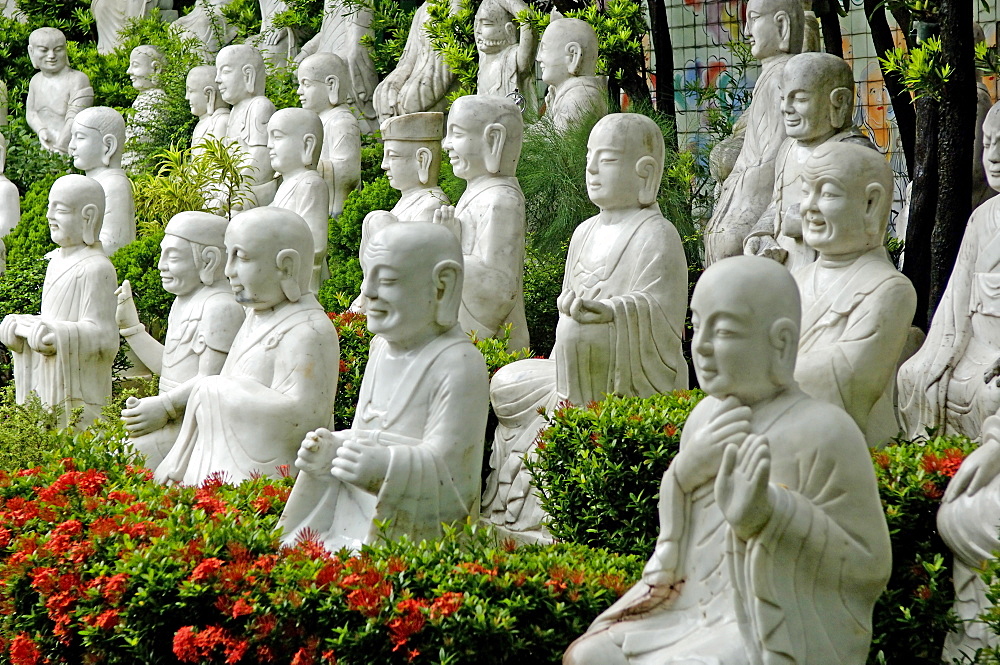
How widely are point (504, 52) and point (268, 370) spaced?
251 inches

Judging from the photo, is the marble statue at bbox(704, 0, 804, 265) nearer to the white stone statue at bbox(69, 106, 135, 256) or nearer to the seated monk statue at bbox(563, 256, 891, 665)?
the seated monk statue at bbox(563, 256, 891, 665)

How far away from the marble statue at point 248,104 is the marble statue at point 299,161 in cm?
202

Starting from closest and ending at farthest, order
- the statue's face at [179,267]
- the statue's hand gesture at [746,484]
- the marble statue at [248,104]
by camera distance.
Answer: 1. the statue's hand gesture at [746,484]
2. the statue's face at [179,267]
3. the marble statue at [248,104]

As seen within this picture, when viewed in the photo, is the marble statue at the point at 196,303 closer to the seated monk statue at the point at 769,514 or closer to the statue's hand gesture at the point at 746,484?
the seated monk statue at the point at 769,514

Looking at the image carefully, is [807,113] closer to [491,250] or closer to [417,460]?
[491,250]

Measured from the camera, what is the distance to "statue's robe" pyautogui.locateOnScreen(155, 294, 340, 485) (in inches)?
216

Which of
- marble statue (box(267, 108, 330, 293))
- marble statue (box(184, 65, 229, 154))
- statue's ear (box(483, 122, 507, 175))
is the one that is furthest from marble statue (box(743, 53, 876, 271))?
marble statue (box(184, 65, 229, 154))

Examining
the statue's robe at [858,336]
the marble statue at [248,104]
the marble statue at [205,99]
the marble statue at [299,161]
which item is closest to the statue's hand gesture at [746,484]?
the statue's robe at [858,336]

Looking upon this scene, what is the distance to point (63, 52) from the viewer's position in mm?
16375

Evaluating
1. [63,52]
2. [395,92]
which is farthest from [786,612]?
[63,52]

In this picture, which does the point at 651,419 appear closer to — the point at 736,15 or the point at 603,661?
the point at 603,661

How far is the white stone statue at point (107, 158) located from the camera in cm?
1084

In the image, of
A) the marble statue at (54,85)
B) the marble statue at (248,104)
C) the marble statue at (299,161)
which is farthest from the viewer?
the marble statue at (54,85)

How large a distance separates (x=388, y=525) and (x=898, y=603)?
5.36 ft
